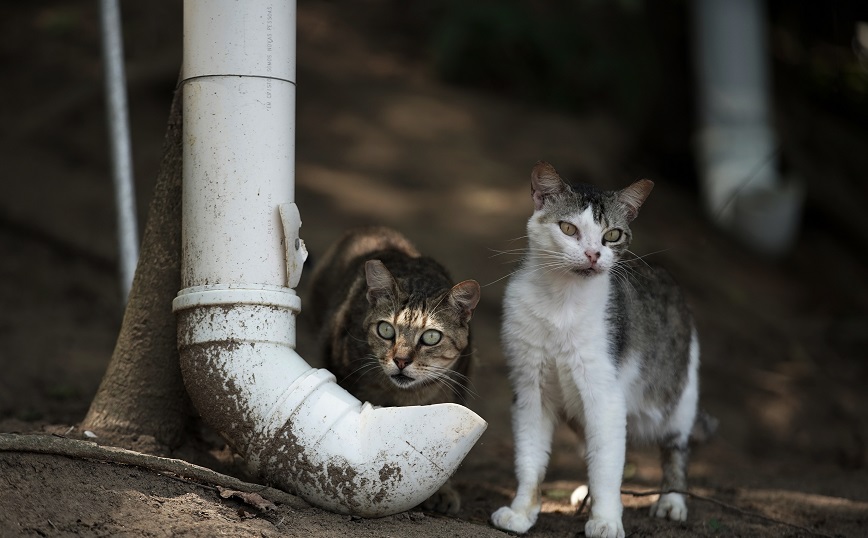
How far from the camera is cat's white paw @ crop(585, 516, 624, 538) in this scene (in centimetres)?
384

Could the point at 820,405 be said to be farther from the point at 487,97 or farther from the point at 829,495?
the point at 487,97

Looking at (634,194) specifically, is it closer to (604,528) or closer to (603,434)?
(603,434)

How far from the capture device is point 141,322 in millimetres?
4230

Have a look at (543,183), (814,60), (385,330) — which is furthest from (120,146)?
(814,60)

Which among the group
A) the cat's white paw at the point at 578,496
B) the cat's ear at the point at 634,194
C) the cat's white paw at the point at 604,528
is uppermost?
the cat's ear at the point at 634,194

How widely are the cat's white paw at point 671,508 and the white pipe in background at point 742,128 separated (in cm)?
738

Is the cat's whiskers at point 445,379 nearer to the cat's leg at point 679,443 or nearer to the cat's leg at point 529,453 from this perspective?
the cat's leg at point 529,453

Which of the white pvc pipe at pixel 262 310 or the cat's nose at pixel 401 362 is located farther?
the cat's nose at pixel 401 362

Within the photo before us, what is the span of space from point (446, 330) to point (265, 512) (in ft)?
4.24

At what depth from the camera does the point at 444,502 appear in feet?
14.1

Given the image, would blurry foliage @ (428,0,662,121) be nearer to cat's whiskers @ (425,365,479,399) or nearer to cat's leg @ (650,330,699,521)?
cat's leg @ (650,330,699,521)

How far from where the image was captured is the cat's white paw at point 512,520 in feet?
13.0

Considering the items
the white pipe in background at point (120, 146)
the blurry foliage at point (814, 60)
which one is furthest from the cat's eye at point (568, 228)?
the blurry foliage at point (814, 60)

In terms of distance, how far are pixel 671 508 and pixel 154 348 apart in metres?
2.53
